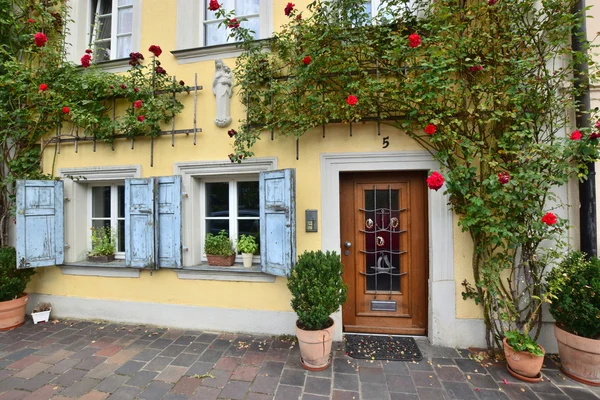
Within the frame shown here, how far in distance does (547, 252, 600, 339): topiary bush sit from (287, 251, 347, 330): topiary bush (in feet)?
6.83

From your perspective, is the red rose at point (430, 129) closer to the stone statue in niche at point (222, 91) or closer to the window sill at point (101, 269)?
the stone statue in niche at point (222, 91)

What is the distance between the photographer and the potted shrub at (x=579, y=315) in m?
2.53

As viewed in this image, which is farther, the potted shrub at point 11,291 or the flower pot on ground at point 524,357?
the potted shrub at point 11,291

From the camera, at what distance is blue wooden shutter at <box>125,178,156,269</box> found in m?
3.75

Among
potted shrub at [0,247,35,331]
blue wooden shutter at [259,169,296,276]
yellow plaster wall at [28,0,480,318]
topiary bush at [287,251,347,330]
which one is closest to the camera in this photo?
topiary bush at [287,251,347,330]

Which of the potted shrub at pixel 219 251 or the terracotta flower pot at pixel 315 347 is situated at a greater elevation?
the potted shrub at pixel 219 251

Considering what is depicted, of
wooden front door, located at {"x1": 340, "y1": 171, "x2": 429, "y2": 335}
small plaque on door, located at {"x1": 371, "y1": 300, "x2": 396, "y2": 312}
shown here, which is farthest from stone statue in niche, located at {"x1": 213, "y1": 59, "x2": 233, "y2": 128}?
small plaque on door, located at {"x1": 371, "y1": 300, "x2": 396, "y2": 312}

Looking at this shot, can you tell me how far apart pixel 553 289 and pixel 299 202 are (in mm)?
2737

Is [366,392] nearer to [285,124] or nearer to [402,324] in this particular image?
[402,324]

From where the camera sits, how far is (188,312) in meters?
3.78

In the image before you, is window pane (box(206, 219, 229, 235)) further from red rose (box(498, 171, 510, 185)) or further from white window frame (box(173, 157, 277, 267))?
red rose (box(498, 171, 510, 185))

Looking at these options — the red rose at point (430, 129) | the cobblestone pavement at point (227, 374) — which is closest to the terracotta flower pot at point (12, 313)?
the cobblestone pavement at point (227, 374)

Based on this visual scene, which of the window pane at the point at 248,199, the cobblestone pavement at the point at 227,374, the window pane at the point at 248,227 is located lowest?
the cobblestone pavement at the point at 227,374

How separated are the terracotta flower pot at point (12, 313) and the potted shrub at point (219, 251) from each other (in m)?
2.79
